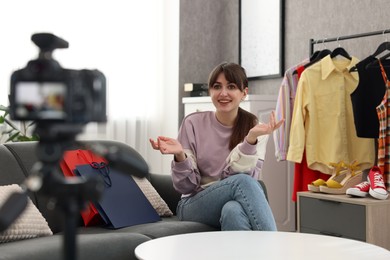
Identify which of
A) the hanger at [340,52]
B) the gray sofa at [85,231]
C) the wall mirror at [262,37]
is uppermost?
the wall mirror at [262,37]

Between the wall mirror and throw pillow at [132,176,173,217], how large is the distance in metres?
1.75

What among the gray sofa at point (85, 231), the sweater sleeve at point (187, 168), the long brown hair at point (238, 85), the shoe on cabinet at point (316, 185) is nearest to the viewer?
the gray sofa at point (85, 231)

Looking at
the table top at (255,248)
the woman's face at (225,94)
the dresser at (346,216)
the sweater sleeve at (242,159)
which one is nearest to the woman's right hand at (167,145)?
the sweater sleeve at (242,159)

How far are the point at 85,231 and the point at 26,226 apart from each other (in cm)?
31

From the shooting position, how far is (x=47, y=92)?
0.54 meters

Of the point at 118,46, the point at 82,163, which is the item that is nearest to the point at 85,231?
the point at 82,163

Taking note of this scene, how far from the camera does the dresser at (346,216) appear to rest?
2.74 meters

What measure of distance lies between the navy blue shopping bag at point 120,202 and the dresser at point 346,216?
91 cm

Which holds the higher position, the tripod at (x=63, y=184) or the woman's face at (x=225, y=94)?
the woman's face at (x=225, y=94)

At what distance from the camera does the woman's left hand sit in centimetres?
231

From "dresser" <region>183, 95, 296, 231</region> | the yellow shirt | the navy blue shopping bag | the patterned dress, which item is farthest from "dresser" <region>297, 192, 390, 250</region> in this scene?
the navy blue shopping bag

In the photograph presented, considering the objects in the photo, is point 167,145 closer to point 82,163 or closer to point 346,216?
point 82,163

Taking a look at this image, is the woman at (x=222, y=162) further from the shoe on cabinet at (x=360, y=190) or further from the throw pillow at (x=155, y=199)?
the shoe on cabinet at (x=360, y=190)

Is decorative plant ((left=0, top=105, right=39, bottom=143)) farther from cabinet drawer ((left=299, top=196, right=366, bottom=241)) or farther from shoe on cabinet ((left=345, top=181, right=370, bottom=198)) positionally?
shoe on cabinet ((left=345, top=181, right=370, bottom=198))
